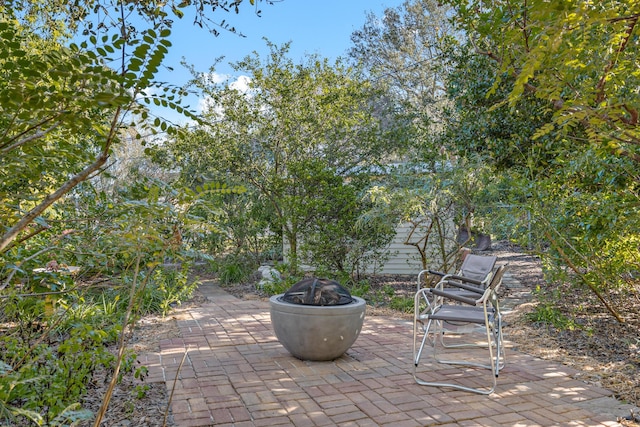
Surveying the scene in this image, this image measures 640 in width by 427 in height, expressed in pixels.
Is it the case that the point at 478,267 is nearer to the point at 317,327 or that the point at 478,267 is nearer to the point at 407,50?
the point at 317,327

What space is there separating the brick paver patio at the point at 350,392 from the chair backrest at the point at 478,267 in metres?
0.76

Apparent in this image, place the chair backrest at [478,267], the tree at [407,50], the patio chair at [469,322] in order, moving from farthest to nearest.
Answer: the tree at [407,50], the chair backrest at [478,267], the patio chair at [469,322]

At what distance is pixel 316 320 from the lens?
404 centimetres

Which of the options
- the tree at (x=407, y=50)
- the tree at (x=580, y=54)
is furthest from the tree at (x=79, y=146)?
the tree at (x=407, y=50)

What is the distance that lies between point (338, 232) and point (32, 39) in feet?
15.8

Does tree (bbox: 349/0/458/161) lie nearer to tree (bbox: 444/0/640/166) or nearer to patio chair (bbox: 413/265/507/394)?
patio chair (bbox: 413/265/507/394)

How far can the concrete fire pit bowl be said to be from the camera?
4055 mm

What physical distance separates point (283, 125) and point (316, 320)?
5.51 metres

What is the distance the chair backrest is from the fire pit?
1.24 metres

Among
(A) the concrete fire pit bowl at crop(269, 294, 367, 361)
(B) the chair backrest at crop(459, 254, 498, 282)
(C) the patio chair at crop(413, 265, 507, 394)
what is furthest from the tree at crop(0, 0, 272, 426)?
(B) the chair backrest at crop(459, 254, 498, 282)

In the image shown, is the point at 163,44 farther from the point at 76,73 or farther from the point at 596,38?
the point at 596,38

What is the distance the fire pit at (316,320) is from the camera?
13.3 ft

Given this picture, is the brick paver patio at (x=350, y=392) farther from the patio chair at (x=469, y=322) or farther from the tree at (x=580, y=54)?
the tree at (x=580, y=54)

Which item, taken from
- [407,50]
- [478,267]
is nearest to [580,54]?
[478,267]
